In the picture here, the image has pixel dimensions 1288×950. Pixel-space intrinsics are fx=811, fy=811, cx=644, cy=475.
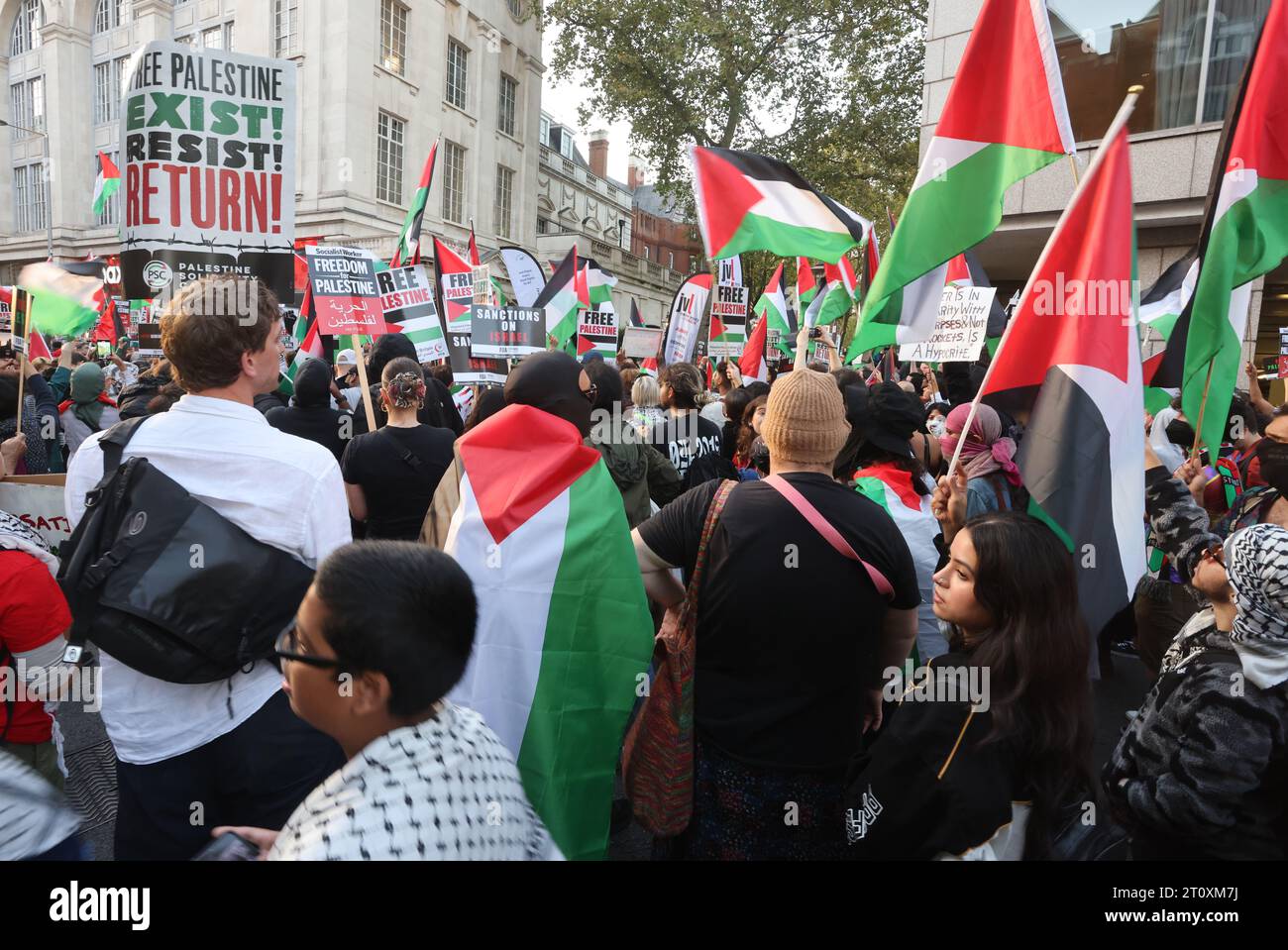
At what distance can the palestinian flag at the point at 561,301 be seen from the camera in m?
9.11

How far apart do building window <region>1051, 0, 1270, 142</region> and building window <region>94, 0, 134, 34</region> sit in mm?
32314

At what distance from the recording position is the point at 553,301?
30.3 ft

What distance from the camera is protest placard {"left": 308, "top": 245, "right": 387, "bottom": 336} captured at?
5.57 m

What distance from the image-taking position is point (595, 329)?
33.7 ft

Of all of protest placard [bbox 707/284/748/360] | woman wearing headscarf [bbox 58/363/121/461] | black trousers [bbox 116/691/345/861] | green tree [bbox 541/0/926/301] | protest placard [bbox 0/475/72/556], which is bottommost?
black trousers [bbox 116/691/345/861]

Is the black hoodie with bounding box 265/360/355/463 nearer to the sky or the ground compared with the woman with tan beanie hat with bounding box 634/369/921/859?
nearer to the sky

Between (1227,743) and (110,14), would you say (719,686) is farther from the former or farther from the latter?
(110,14)

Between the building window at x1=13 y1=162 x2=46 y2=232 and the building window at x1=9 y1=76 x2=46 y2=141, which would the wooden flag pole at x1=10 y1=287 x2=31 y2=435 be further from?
the building window at x1=9 y1=76 x2=46 y2=141

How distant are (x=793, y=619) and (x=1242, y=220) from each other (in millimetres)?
2648

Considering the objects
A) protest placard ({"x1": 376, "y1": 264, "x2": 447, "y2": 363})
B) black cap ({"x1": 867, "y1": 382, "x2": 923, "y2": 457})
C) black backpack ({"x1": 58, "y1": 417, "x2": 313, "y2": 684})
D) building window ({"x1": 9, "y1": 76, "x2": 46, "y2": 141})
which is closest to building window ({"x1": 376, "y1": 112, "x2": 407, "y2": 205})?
Answer: building window ({"x1": 9, "y1": 76, "x2": 46, "y2": 141})

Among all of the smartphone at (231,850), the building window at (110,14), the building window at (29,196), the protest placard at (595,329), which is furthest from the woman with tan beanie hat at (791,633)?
the building window at (29,196)
